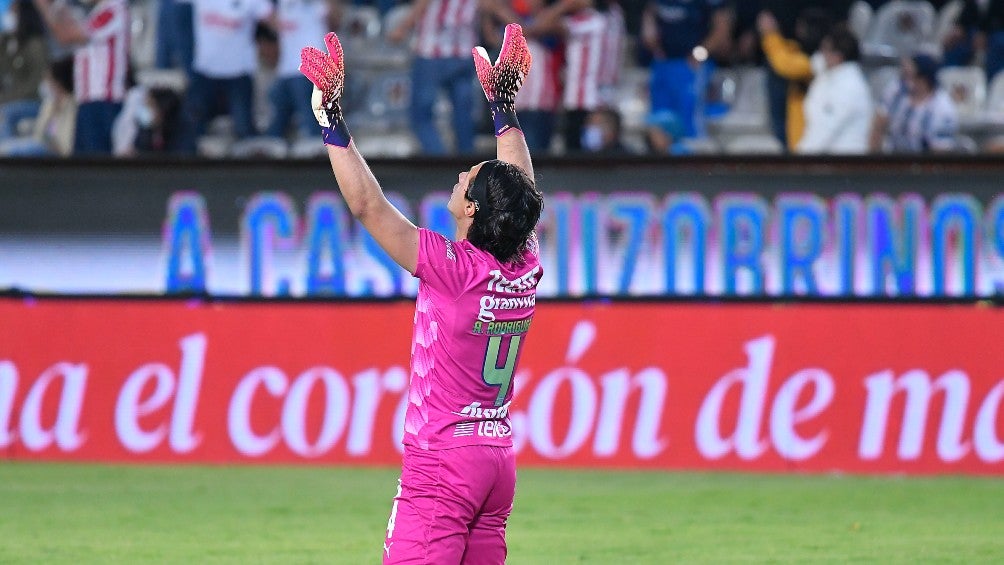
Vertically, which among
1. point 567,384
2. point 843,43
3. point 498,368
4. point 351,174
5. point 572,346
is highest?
point 843,43

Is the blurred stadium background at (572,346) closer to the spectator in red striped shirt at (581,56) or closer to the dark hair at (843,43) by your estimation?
the spectator in red striped shirt at (581,56)

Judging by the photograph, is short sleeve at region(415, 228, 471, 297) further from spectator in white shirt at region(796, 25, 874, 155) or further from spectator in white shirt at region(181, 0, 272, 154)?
spectator in white shirt at region(181, 0, 272, 154)

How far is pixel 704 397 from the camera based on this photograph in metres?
11.8

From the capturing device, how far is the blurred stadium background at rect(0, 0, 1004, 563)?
996 cm

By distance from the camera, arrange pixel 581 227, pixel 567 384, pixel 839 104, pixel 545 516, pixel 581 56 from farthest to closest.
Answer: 1. pixel 581 56
2. pixel 839 104
3. pixel 581 227
4. pixel 567 384
5. pixel 545 516

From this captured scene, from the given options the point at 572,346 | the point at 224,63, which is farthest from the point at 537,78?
the point at 572,346

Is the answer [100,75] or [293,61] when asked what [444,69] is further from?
[100,75]

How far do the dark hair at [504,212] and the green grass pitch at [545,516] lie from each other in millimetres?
3507

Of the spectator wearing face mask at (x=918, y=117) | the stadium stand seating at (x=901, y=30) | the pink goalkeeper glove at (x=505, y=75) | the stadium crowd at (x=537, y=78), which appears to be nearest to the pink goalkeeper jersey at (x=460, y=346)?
the pink goalkeeper glove at (x=505, y=75)

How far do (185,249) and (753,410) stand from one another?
518cm

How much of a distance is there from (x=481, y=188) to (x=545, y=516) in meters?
5.10

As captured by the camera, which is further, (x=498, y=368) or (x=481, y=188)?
(x=498, y=368)

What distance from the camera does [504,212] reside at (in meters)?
4.90

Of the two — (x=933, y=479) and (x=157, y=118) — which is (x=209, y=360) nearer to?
(x=157, y=118)
